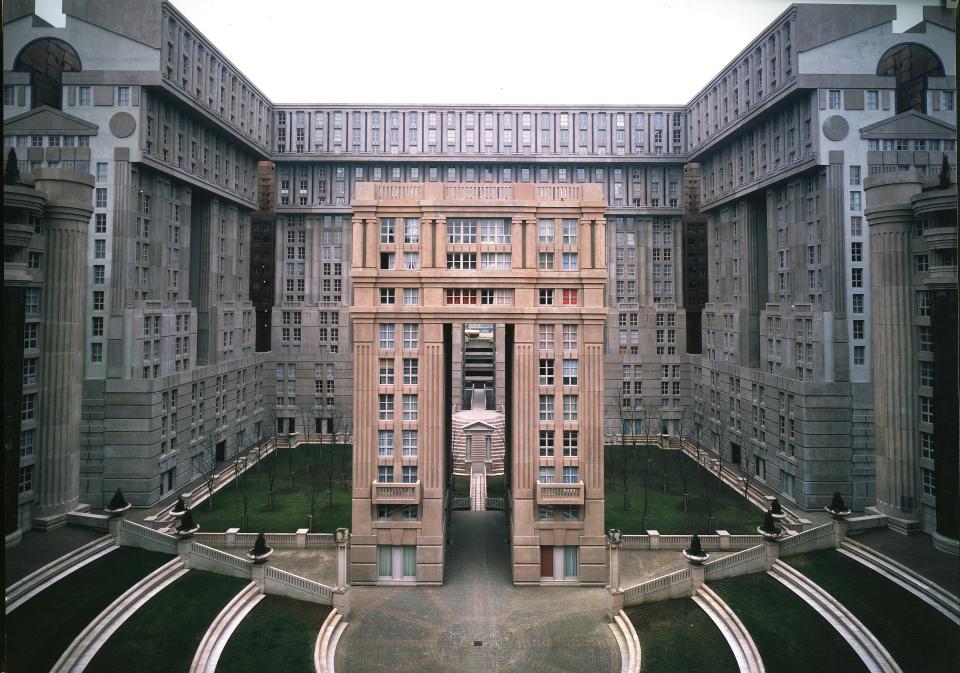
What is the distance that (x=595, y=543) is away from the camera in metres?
24.9

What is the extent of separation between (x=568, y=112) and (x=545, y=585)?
42.7 m

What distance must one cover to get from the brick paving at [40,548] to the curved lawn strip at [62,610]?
0.85 metres

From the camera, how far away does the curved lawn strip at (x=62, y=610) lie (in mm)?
15875

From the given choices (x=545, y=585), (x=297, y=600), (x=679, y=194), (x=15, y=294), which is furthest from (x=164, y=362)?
(x=679, y=194)

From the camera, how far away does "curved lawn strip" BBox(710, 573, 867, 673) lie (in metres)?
17.8

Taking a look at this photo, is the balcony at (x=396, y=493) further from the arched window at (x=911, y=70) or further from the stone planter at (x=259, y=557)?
the arched window at (x=911, y=70)

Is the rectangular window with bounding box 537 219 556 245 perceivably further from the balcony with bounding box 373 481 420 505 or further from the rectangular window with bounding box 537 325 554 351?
the balcony with bounding box 373 481 420 505

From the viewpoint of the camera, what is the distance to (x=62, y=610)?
17.4 metres

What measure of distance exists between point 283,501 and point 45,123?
999 inches

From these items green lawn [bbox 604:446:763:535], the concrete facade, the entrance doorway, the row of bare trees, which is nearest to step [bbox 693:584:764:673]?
the concrete facade

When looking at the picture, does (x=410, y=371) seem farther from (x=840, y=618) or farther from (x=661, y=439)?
(x=661, y=439)

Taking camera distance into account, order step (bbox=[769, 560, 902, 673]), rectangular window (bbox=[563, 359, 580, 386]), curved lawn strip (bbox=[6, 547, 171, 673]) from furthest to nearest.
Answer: rectangular window (bbox=[563, 359, 580, 386]) < step (bbox=[769, 560, 902, 673]) < curved lawn strip (bbox=[6, 547, 171, 673])

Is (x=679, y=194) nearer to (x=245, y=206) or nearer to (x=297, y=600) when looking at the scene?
(x=245, y=206)

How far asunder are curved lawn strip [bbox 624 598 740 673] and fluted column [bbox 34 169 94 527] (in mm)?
22078
